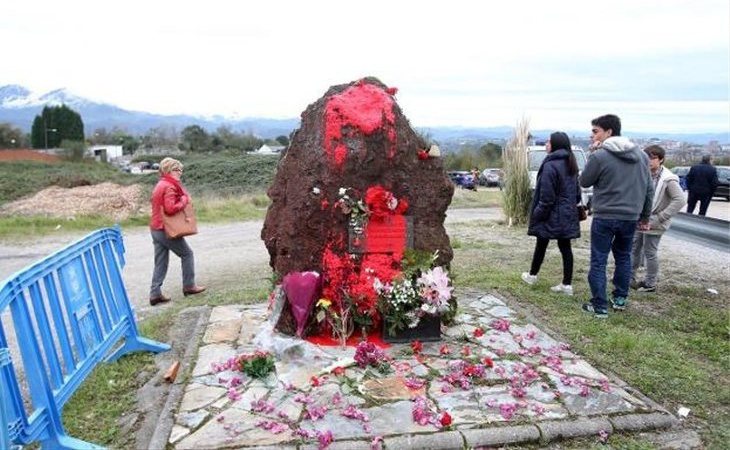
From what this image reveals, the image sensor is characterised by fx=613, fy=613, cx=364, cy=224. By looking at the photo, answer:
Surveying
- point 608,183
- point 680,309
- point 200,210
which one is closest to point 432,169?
point 608,183

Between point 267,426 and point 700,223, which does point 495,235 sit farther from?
point 267,426

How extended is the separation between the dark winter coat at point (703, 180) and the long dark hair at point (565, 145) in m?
11.1

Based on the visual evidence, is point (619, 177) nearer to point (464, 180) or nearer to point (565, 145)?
point (565, 145)

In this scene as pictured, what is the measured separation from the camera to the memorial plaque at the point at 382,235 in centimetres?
530

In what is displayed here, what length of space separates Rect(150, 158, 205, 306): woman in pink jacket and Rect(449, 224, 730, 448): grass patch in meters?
3.49

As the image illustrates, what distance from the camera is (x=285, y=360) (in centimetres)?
487

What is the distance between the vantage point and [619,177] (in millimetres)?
5910

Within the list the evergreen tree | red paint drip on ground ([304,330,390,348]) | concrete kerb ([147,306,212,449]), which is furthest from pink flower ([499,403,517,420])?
the evergreen tree

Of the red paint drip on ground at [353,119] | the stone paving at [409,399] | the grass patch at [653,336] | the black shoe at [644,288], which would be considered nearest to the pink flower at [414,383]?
the stone paving at [409,399]

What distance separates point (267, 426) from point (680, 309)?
4.99 metres

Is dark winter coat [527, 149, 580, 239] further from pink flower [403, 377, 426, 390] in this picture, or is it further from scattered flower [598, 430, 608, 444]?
scattered flower [598, 430, 608, 444]

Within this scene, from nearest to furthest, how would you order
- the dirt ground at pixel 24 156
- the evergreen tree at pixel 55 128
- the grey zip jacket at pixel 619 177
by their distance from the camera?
the grey zip jacket at pixel 619 177
the dirt ground at pixel 24 156
the evergreen tree at pixel 55 128

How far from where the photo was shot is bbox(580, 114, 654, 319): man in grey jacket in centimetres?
592

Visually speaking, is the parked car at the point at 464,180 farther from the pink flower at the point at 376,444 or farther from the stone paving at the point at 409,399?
the pink flower at the point at 376,444
